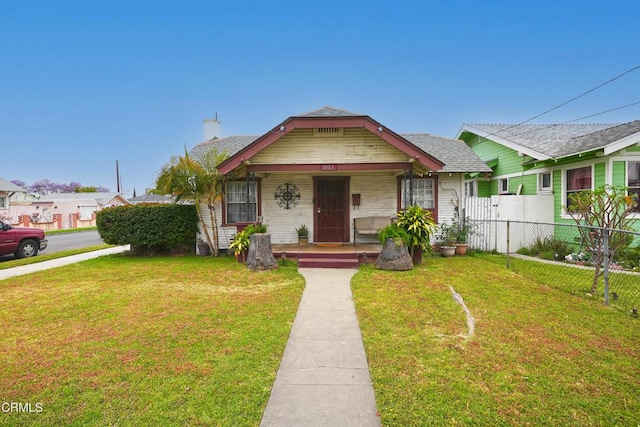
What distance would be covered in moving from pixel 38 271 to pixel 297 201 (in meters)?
7.52

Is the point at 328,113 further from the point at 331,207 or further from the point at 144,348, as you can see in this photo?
the point at 144,348

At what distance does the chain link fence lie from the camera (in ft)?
18.4

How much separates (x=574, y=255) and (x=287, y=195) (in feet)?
28.7

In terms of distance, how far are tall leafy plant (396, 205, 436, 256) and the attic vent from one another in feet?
9.73

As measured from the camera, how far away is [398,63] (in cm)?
1761

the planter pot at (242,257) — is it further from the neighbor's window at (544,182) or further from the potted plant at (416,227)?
the neighbor's window at (544,182)

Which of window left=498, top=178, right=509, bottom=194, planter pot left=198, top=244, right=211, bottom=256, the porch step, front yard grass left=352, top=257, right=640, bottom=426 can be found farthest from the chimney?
window left=498, top=178, right=509, bottom=194

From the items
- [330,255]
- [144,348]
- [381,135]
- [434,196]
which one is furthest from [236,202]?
[144,348]

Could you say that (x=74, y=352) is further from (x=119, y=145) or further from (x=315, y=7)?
(x=119, y=145)

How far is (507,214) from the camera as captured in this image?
34.2ft

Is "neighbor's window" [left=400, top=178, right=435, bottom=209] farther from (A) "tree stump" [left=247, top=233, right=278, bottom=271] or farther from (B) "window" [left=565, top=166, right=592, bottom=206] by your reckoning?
(A) "tree stump" [left=247, top=233, right=278, bottom=271]

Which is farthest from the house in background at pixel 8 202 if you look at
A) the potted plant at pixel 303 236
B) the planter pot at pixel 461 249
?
the planter pot at pixel 461 249

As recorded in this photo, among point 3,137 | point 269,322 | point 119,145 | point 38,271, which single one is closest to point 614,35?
point 269,322

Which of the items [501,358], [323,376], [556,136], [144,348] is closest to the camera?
[323,376]
